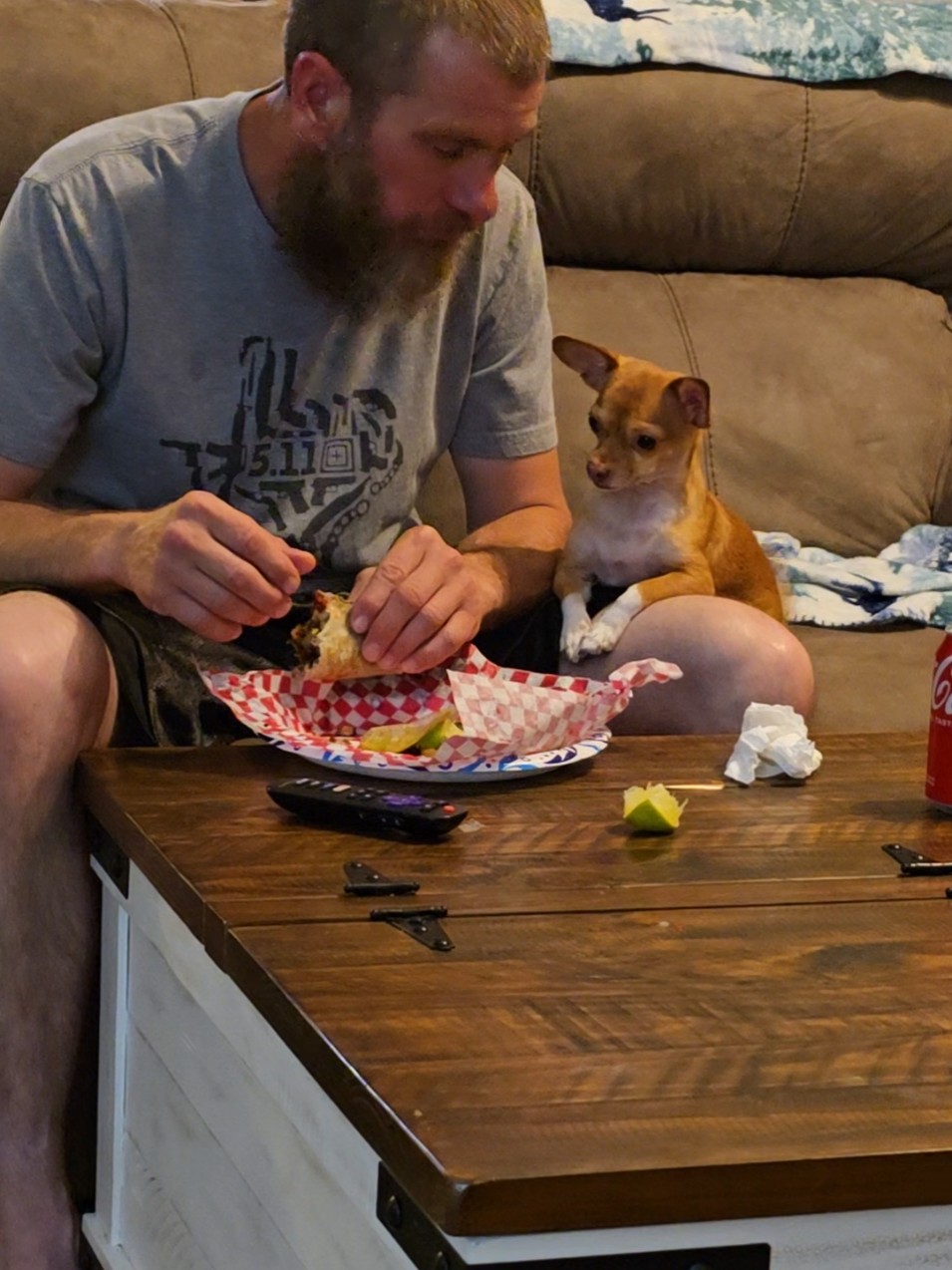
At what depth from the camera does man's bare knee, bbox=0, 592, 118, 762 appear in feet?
4.38

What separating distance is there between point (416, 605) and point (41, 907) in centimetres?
38

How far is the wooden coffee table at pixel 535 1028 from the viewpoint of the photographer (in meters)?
0.77

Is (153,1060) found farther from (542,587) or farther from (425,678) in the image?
(542,587)

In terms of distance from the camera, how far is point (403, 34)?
149 centimetres

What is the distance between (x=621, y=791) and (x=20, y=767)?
0.46 meters

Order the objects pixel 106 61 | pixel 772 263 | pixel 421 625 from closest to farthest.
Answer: pixel 421 625, pixel 106 61, pixel 772 263

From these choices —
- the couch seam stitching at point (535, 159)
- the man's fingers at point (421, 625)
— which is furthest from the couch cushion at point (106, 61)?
the man's fingers at point (421, 625)

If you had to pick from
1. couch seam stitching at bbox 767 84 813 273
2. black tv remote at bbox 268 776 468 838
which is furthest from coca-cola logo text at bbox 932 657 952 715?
couch seam stitching at bbox 767 84 813 273

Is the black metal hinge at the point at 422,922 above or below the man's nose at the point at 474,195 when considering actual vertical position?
below

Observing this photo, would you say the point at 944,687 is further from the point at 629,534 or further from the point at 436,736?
the point at 629,534

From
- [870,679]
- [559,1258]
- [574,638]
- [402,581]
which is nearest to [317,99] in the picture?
[402,581]

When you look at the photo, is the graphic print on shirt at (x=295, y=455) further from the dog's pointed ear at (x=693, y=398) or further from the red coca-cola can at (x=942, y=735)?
the red coca-cola can at (x=942, y=735)

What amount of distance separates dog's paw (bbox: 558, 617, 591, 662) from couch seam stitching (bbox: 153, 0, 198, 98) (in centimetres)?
80

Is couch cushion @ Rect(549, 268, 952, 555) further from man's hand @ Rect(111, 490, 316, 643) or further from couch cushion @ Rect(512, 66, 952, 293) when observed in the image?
man's hand @ Rect(111, 490, 316, 643)
